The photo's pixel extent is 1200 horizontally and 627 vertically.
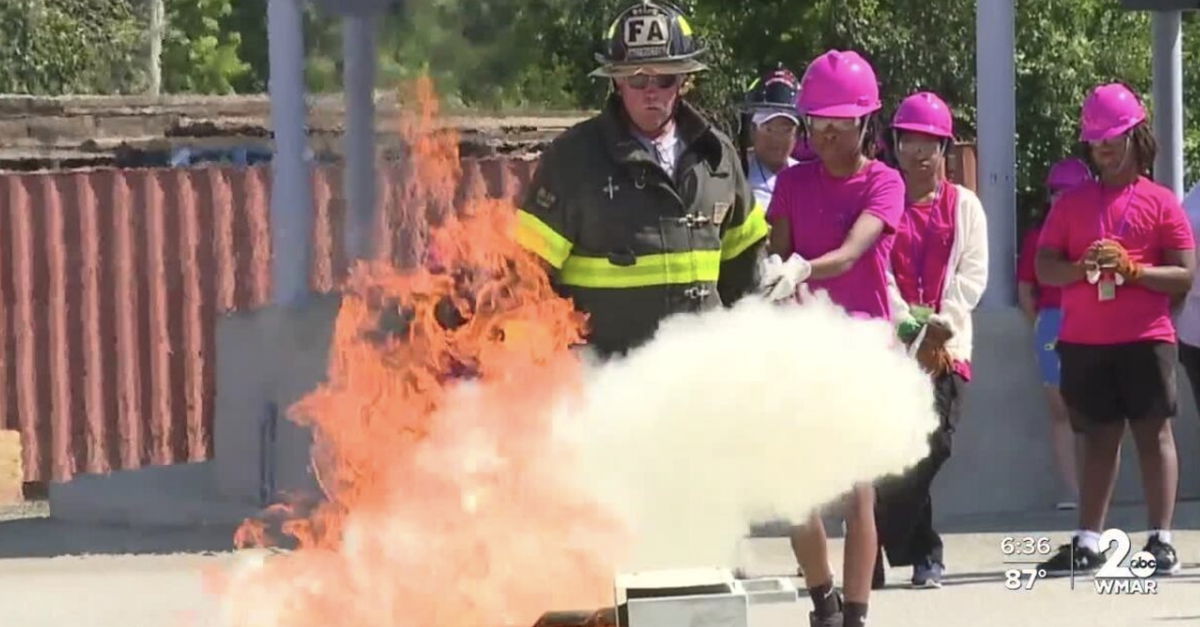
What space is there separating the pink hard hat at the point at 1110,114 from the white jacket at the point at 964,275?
1.87ft

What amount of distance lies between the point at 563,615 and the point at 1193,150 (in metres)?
15.0

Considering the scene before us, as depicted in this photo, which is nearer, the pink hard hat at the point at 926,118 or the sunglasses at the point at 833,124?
the sunglasses at the point at 833,124

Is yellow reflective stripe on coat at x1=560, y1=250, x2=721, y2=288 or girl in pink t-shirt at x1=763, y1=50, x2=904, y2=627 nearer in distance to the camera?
yellow reflective stripe on coat at x1=560, y1=250, x2=721, y2=288

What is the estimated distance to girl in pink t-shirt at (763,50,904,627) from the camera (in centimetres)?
715

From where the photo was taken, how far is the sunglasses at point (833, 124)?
732cm

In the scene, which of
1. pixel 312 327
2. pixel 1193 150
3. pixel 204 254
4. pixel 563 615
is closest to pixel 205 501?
pixel 312 327

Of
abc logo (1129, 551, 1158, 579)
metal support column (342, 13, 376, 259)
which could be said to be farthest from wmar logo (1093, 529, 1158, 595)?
metal support column (342, 13, 376, 259)

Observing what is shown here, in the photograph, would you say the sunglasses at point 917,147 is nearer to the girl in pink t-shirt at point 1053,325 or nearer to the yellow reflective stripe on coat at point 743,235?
the yellow reflective stripe on coat at point 743,235

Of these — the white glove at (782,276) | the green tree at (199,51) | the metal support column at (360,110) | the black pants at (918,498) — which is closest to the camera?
the white glove at (782,276)

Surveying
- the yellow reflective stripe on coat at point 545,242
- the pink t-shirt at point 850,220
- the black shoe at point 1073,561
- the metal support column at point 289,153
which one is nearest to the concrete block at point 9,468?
the metal support column at point 289,153

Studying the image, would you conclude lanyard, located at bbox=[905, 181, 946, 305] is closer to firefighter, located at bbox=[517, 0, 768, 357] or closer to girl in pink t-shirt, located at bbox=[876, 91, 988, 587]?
girl in pink t-shirt, located at bbox=[876, 91, 988, 587]

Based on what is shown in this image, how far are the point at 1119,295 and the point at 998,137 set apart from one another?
2322 millimetres

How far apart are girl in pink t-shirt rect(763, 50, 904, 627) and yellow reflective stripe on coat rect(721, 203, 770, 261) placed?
36cm

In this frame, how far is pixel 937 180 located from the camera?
328 inches
